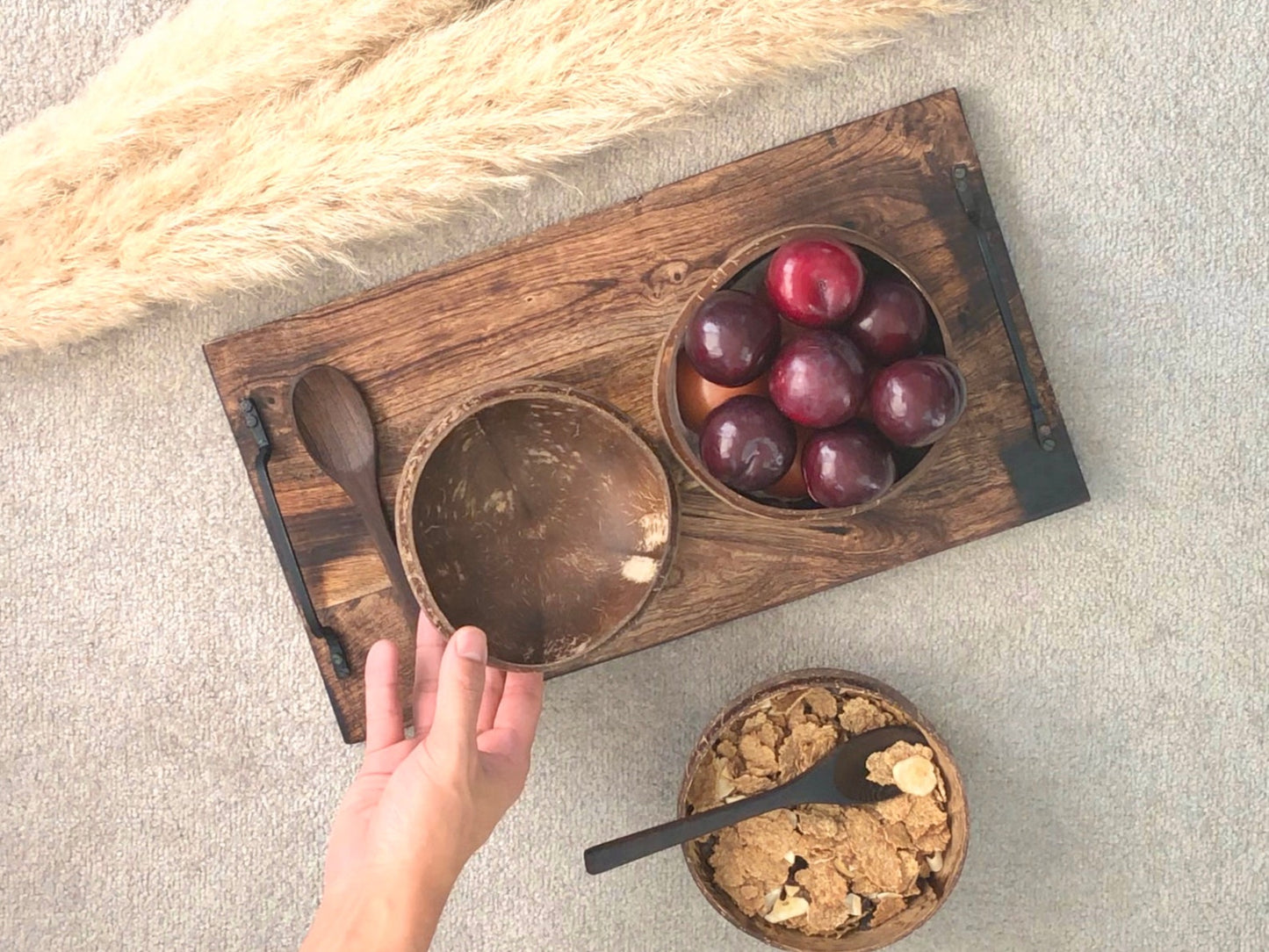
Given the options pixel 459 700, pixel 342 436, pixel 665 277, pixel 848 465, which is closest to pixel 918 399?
pixel 848 465

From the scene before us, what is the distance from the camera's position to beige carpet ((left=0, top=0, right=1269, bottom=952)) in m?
1.00

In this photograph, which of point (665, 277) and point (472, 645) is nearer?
point (472, 645)

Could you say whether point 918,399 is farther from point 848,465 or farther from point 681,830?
point 681,830

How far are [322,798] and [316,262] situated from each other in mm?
563

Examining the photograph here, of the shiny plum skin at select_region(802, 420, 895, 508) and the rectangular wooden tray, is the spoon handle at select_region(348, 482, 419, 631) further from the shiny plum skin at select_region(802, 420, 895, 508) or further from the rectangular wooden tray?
the shiny plum skin at select_region(802, 420, 895, 508)

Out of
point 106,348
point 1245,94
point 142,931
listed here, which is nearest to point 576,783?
point 142,931

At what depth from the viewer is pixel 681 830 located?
88 cm

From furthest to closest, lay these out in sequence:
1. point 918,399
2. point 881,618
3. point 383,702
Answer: point 881,618
point 383,702
point 918,399

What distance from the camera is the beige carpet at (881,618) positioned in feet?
3.28

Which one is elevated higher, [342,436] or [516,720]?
[342,436]

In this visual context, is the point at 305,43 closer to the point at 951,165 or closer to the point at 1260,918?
the point at 951,165

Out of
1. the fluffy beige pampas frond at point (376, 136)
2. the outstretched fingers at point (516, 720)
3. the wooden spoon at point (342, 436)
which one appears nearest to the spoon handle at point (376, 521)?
the wooden spoon at point (342, 436)

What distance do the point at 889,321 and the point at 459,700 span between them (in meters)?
0.43

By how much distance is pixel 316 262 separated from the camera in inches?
39.2
